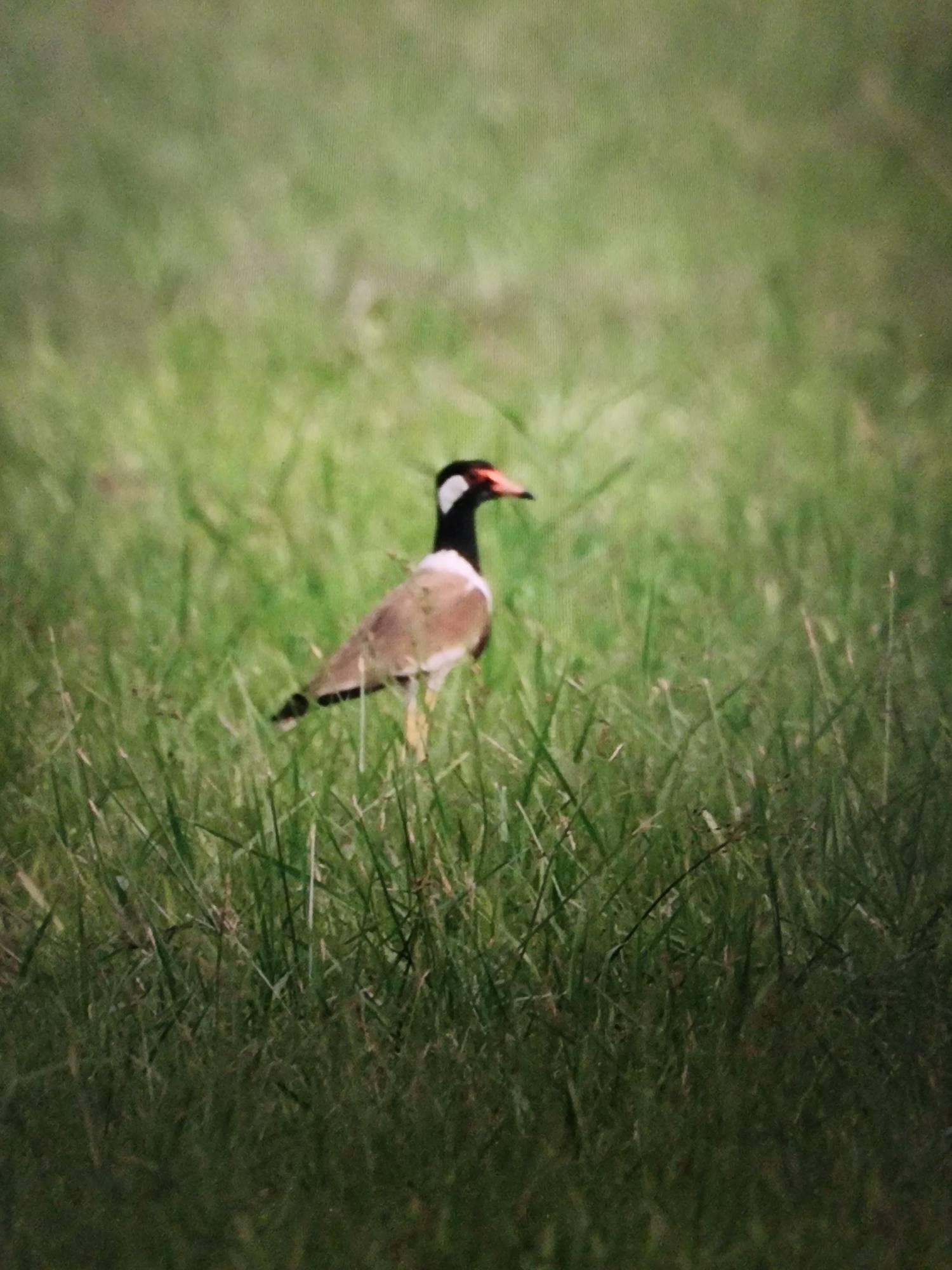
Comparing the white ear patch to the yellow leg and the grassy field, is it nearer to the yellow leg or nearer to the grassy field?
the grassy field

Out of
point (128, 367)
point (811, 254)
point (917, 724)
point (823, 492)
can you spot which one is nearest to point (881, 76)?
point (811, 254)

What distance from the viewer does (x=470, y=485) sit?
3.83 m

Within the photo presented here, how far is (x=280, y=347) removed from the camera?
5.87 metres

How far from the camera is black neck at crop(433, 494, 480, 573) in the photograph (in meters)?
3.91

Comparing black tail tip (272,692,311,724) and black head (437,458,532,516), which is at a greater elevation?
black head (437,458,532,516)

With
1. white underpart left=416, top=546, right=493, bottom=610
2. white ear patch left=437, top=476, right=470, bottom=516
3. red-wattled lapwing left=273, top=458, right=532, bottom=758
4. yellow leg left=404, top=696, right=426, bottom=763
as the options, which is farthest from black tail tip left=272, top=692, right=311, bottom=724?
white ear patch left=437, top=476, right=470, bottom=516

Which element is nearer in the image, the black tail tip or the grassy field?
the grassy field

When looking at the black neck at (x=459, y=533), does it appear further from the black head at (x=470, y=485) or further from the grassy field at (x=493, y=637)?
the grassy field at (x=493, y=637)

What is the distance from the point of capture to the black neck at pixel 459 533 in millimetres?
3910

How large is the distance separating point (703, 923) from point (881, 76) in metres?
4.50

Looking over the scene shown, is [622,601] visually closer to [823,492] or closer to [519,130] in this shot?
[823,492]

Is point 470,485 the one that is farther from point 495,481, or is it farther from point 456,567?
point 456,567

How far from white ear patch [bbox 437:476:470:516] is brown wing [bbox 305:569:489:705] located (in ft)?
0.56

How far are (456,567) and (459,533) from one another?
3.7 inches
